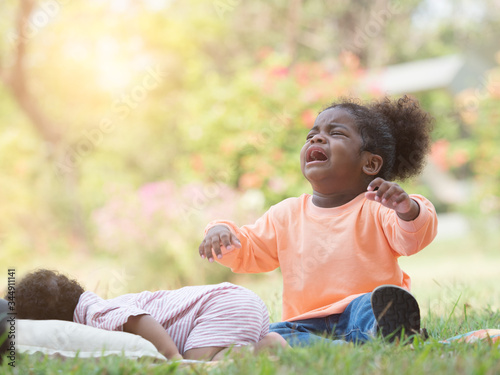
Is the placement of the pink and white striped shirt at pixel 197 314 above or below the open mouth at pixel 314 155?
below

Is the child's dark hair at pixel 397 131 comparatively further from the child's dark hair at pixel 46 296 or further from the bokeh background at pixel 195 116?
the bokeh background at pixel 195 116

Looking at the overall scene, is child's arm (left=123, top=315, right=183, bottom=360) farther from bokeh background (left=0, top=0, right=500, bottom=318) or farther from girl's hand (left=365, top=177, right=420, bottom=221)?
bokeh background (left=0, top=0, right=500, bottom=318)

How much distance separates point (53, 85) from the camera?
1173 cm

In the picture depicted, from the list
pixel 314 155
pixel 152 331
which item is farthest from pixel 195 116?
pixel 152 331

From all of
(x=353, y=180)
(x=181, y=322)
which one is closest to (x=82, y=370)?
(x=181, y=322)

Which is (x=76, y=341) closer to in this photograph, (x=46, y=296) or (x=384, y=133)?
(x=46, y=296)

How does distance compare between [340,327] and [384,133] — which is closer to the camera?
[340,327]

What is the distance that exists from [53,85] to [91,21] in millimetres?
1621

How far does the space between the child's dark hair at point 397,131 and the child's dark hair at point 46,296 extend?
1301 mm

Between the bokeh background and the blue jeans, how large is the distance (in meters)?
3.23

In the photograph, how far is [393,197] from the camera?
2064mm

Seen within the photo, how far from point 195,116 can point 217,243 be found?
261 inches

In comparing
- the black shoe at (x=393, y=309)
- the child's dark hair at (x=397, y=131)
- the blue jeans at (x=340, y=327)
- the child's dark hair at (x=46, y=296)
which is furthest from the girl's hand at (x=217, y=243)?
the child's dark hair at (x=397, y=131)

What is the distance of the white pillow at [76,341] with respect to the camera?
5.73 feet
